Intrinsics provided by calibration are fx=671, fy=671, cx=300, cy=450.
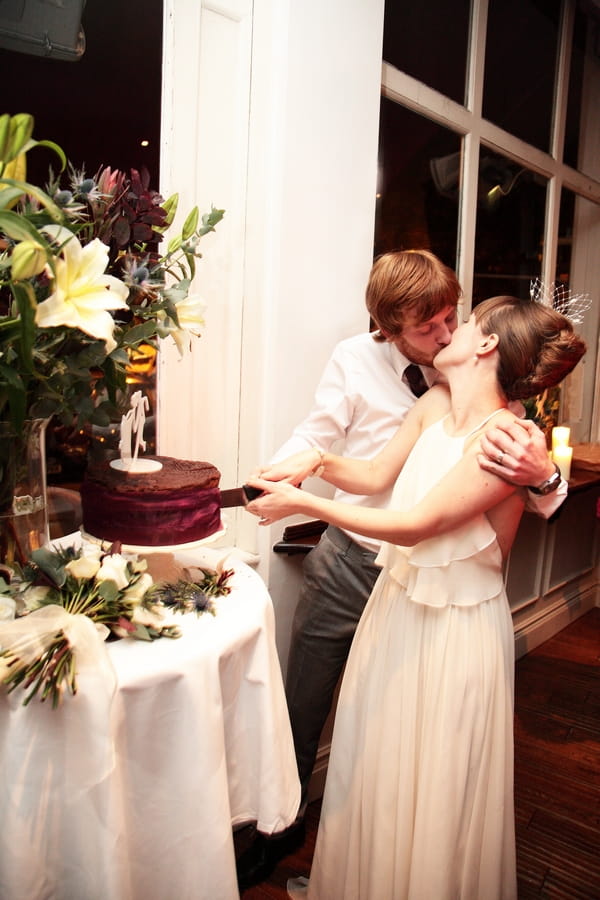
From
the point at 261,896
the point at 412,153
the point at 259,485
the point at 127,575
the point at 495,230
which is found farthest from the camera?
the point at 495,230

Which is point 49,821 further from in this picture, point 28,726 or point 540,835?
point 540,835

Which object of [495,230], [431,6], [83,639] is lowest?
[83,639]

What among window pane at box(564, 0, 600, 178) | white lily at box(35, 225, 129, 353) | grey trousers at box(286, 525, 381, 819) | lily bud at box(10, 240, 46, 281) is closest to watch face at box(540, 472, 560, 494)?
grey trousers at box(286, 525, 381, 819)

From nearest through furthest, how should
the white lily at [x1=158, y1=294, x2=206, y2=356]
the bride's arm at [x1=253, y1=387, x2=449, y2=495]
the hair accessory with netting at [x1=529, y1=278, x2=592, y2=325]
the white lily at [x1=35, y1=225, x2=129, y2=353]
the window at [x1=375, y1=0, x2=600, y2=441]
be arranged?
the white lily at [x1=35, y1=225, x2=129, y2=353], the white lily at [x1=158, y1=294, x2=206, y2=356], the bride's arm at [x1=253, y1=387, x2=449, y2=495], the window at [x1=375, y1=0, x2=600, y2=441], the hair accessory with netting at [x1=529, y1=278, x2=592, y2=325]

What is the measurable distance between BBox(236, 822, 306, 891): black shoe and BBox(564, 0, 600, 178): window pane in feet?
12.4

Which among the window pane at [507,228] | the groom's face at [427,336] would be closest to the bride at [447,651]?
the groom's face at [427,336]

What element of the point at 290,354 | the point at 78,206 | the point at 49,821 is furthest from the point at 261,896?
the point at 78,206

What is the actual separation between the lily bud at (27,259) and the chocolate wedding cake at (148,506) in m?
0.56

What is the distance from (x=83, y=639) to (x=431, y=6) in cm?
292

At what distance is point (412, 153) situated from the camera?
2.70 m

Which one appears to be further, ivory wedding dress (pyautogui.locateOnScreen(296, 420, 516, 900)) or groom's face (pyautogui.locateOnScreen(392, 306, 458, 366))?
groom's face (pyautogui.locateOnScreen(392, 306, 458, 366))

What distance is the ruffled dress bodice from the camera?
159 cm

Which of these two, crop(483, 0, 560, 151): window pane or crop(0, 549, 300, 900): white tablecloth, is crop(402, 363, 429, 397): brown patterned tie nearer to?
crop(0, 549, 300, 900): white tablecloth

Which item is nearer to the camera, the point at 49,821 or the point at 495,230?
the point at 49,821
